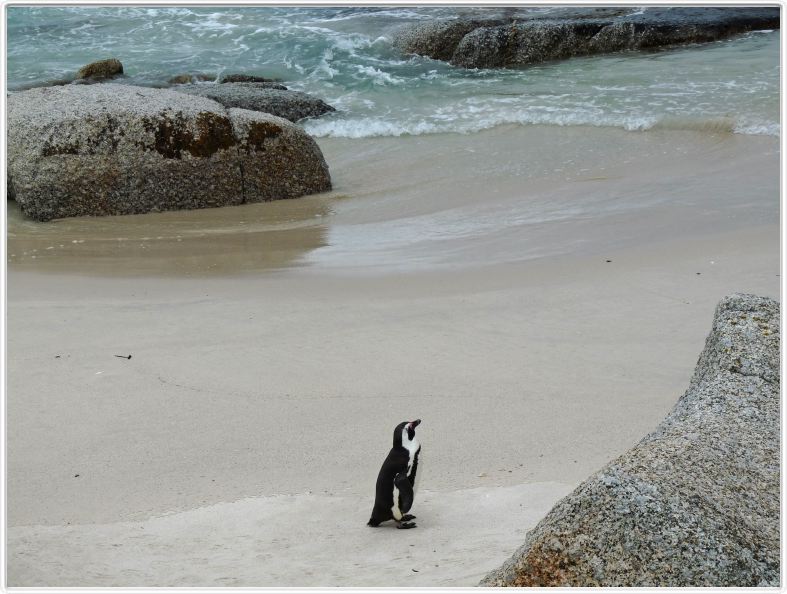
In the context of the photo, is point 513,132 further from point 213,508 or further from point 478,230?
point 213,508

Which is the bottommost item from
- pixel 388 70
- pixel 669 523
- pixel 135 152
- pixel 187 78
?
pixel 669 523

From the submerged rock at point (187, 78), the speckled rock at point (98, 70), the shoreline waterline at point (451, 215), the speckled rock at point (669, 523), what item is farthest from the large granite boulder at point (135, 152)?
the speckled rock at point (98, 70)

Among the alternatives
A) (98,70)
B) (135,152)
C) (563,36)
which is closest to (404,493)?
(135,152)

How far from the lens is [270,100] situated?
12555 mm

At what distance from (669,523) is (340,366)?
2.79 metres

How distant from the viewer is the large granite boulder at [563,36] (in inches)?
643

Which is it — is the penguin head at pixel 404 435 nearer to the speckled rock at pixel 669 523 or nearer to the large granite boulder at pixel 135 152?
the speckled rock at pixel 669 523

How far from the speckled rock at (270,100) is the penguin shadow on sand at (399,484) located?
9.10 metres

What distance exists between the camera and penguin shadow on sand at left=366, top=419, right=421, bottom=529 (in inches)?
135

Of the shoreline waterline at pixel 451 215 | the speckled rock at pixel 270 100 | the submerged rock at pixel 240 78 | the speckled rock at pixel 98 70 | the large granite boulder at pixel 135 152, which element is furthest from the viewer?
the speckled rock at pixel 98 70

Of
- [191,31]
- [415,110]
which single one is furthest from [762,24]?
[191,31]

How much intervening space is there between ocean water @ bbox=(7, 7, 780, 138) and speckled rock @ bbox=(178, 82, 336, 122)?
0.97 ft

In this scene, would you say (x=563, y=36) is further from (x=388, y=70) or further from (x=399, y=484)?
(x=399, y=484)

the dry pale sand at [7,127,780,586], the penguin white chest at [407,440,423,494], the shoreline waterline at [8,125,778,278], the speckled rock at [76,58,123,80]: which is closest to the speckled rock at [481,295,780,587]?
the dry pale sand at [7,127,780,586]
